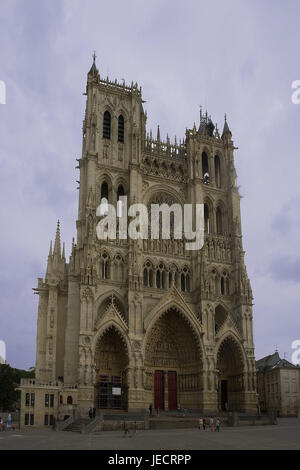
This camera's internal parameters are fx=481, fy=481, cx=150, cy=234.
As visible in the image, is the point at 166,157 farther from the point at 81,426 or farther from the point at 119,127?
the point at 81,426

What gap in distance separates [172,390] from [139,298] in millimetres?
9271

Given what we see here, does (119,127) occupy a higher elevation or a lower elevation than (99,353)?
higher

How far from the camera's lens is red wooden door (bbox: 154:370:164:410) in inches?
1677

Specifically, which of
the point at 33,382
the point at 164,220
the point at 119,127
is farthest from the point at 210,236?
the point at 33,382

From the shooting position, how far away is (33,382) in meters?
37.1

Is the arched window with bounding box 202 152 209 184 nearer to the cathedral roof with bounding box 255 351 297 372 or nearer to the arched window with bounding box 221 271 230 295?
the arched window with bounding box 221 271 230 295

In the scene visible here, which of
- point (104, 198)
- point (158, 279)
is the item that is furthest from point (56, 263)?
point (158, 279)

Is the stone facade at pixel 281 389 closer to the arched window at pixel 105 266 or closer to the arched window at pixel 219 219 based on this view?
the arched window at pixel 219 219

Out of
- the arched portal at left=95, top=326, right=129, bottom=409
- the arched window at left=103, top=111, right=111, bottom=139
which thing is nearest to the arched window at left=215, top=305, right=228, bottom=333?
the arched portal at left=95, top=326, right=129, bottom=409

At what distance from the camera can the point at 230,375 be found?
4522cm

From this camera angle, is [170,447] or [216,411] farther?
[216,411]

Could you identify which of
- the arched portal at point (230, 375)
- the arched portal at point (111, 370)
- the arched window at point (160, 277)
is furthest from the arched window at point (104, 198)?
the arched portal at point (230, 375)

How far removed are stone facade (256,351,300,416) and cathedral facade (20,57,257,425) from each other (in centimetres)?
1007

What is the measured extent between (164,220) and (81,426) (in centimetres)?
2338
